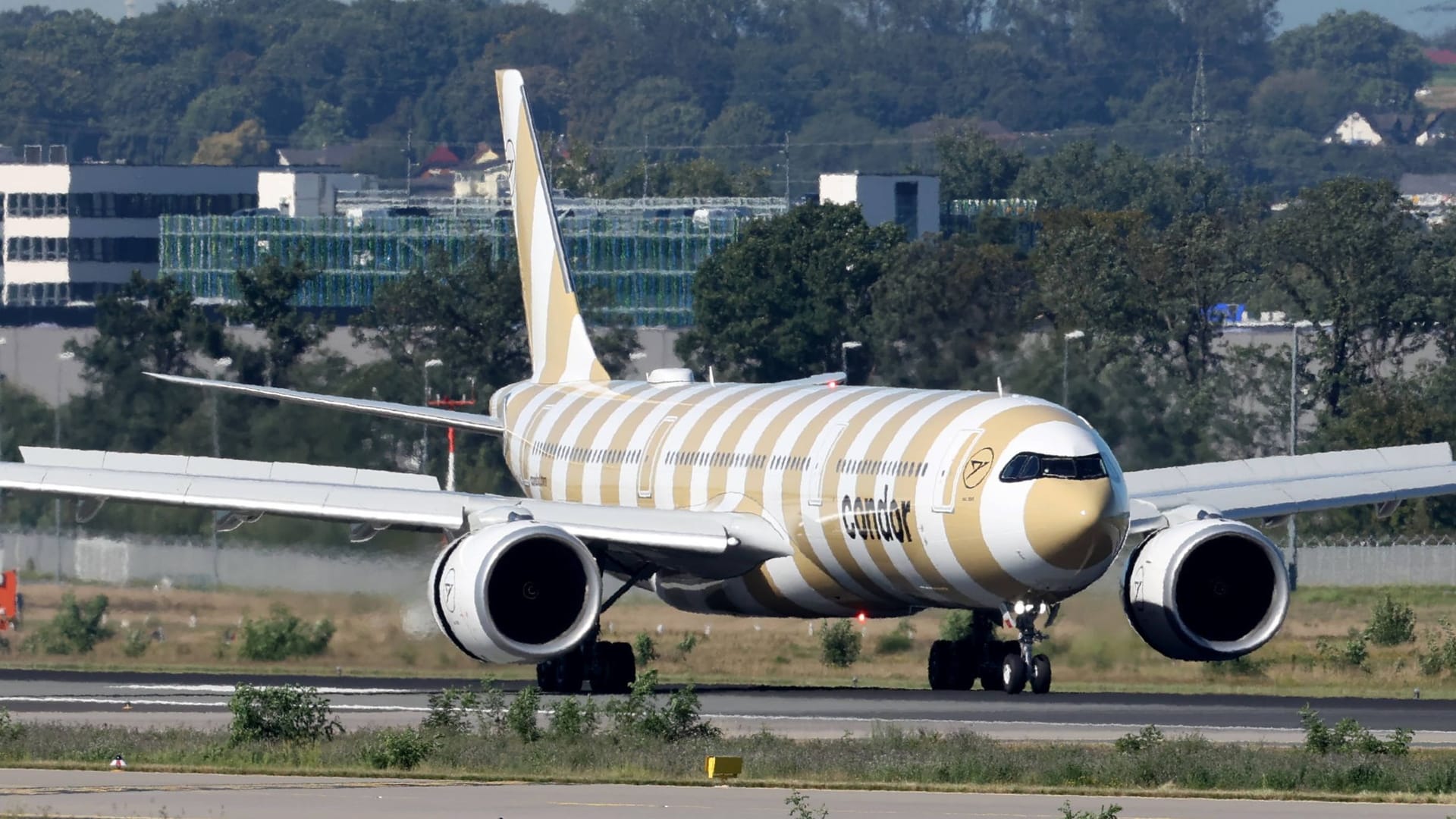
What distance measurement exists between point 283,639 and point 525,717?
19803 mm

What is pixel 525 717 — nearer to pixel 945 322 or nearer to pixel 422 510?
pixel 422 510

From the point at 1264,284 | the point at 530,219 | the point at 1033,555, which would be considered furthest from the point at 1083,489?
the point at 1264,284

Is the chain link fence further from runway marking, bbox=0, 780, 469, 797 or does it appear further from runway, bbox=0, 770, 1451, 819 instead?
runway marking, bbox=0, 780, 469, 797

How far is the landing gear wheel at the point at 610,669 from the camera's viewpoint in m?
40.8

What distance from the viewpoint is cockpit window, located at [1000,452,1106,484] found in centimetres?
3584

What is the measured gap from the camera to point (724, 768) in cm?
2716

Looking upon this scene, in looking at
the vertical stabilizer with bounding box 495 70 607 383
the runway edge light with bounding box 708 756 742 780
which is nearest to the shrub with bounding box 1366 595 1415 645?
the vertical stabilizer with bounding box 495 70 607 383

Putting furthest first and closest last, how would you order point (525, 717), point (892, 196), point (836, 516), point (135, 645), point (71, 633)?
point (892, 196), point (71, 633), point (135, 645), point (836, 516), point (525, 717)

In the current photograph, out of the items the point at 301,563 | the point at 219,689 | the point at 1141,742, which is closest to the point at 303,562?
the point at 301,563

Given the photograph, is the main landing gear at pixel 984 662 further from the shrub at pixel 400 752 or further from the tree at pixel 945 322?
the tree at pixel 945 322

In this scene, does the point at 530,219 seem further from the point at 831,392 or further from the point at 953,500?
the point at 953,500

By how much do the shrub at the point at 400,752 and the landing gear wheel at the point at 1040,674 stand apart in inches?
466

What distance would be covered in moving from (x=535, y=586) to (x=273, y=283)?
65.1 meters

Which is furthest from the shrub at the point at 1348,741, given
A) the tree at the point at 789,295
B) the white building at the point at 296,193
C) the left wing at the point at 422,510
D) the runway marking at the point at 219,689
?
the white building at the point at 296,193
